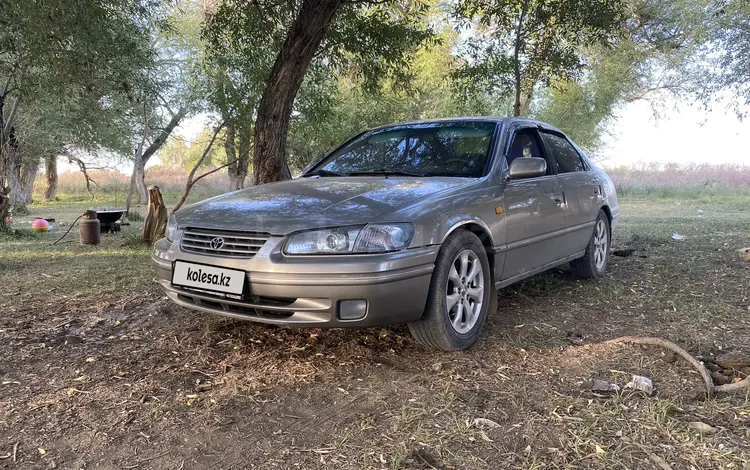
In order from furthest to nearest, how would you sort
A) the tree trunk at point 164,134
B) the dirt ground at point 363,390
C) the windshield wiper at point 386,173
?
the tree trunk at point 164,134 < the windshield wiper at point 386,173 < the dirt ground at point 363,390

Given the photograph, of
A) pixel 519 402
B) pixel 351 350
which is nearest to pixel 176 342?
pixel 351 350

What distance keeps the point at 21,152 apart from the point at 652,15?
19418 millimetres

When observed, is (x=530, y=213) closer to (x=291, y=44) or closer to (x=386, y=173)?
(x=386, y=173)

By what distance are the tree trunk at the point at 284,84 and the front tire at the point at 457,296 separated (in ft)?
12.7

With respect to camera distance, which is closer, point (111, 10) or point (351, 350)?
point (351, 350)

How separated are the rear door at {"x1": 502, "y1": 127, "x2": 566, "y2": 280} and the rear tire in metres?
0.80

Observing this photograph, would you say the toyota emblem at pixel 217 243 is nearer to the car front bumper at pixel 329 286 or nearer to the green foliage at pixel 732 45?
the car front bumper at pixel 329 286

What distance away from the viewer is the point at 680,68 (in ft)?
55.8

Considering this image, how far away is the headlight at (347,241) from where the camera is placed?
2.70 m

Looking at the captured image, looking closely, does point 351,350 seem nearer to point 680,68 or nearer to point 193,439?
point 193,439

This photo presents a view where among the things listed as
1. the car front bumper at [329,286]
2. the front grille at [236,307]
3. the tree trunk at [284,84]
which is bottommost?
the front grille at [236,307]

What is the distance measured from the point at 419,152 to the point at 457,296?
4.20 feet

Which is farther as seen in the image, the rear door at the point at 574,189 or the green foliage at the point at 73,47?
the green foliage at the point at 73,47

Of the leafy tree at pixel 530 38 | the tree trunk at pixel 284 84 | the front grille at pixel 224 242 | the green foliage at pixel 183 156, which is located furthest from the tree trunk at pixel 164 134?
the front grille at pixel 224 242
